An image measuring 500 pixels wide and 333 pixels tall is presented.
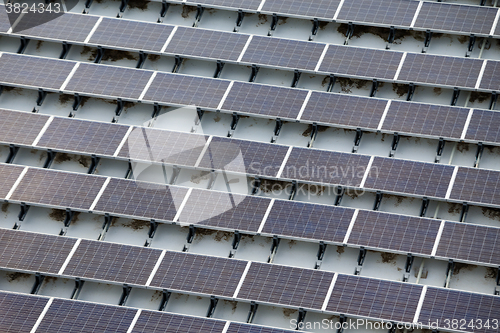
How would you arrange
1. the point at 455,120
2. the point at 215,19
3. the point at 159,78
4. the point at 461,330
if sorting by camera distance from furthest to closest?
the point at 215,19, the point at 159,78, the point at 455,120, the point at 461,330

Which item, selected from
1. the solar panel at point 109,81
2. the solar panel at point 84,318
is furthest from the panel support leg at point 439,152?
the solar panel at point 84,318

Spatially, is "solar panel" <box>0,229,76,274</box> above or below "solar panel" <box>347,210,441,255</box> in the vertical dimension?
below

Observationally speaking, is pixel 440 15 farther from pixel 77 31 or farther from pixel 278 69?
pixel 77 31

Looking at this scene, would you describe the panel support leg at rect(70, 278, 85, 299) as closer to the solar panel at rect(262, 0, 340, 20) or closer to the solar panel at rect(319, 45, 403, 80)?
the solar panel at rect(319, 45, 403, 80)

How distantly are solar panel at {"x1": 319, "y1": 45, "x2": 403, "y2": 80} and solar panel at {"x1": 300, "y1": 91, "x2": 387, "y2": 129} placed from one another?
53.1 inches

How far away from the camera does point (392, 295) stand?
31344mm

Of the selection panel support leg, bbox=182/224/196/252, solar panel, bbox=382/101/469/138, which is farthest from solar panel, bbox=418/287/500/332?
panel support leg, bbox=182/224/196/252

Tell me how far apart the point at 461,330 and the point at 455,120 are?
954cm

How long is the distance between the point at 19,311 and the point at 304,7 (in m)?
19.3

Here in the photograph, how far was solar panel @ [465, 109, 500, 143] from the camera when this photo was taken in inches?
1357

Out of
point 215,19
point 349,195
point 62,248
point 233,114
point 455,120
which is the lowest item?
point 62,248

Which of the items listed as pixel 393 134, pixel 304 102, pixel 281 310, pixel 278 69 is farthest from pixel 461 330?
pixel 278 69

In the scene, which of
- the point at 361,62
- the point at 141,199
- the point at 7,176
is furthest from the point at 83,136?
the point at 361,62

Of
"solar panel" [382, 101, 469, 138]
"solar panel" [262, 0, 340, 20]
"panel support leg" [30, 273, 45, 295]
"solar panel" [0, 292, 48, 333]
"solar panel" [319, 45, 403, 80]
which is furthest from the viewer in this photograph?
"solar panel" [262, 0, 340, 20]
